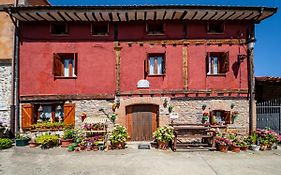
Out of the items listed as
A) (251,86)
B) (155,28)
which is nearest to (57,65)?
(155,28)

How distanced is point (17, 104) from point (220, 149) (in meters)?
10.3

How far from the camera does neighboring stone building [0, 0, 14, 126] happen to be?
11.6m

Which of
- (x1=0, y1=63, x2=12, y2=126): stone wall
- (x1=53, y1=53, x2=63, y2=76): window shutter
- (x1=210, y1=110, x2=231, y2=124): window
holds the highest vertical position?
(x1=53, y1=53, x2=63, y2=76): window shutter

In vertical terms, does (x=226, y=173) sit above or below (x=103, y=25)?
below

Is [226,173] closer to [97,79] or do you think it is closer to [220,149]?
Answer: [220,149]

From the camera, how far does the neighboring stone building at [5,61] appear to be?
11609 millimetres

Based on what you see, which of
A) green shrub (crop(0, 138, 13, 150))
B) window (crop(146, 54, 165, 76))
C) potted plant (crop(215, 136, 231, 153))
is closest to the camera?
potted plant (crop(215, 136, 231, 153))

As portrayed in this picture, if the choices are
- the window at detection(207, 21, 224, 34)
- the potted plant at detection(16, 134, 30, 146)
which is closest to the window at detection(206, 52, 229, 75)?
the window at detection(207, 21, 224, 34)

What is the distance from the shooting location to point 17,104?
11.5 m

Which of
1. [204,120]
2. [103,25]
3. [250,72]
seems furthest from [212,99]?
[103,25]

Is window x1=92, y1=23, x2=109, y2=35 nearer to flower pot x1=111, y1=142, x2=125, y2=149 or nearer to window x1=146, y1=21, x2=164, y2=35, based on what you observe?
window x1=146, y1=21, x2=164, y2=35

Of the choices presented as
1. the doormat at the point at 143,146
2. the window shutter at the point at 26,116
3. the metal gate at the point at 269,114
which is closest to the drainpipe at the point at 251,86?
the metal gate at the point at 269,114

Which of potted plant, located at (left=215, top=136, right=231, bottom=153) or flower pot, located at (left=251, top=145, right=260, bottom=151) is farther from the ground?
potted plant, located at (left=215, top=136, right=231, bottom=153)

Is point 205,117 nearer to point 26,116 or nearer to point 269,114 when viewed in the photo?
point 269,114
